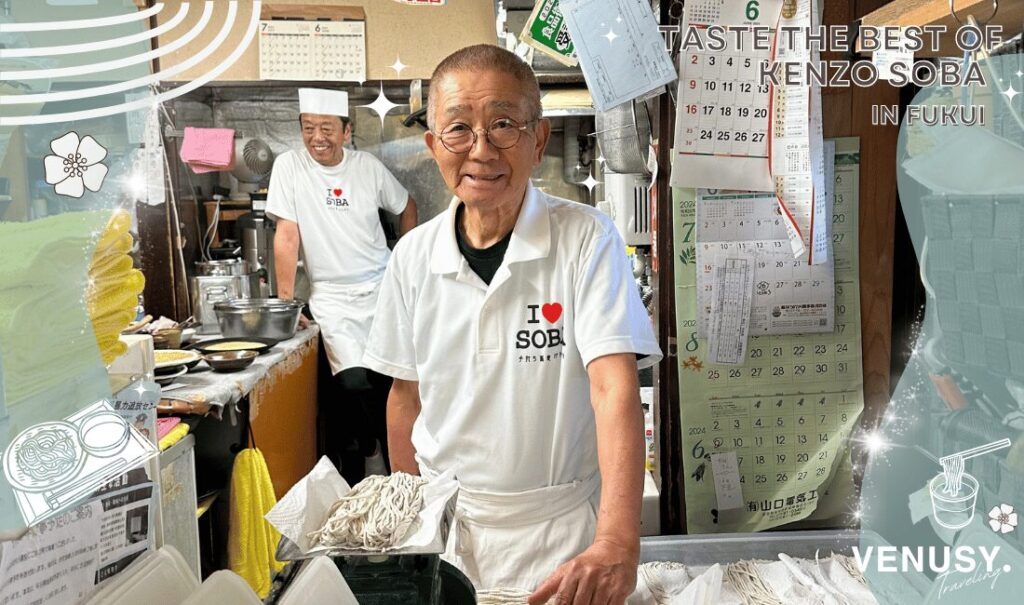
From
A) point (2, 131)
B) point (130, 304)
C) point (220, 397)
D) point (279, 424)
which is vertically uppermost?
point (2, 131)

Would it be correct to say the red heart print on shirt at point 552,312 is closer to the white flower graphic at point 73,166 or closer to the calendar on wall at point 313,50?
the white flower graphic at point 73,166

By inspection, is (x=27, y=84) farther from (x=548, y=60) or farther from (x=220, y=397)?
(x=548, y=60)

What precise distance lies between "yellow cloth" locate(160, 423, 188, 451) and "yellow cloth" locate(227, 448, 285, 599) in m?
0.38

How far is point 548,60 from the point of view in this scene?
110 inches

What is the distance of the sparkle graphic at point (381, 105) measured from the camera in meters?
3.17

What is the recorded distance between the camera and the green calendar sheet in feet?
5.88

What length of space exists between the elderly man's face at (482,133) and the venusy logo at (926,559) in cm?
82

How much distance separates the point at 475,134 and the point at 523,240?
0.19 meters

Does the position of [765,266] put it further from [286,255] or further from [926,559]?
[286,255]

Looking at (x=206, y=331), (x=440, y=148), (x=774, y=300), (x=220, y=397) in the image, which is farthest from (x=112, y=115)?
(x=206, y=331)

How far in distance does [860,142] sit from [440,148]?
3.83ft

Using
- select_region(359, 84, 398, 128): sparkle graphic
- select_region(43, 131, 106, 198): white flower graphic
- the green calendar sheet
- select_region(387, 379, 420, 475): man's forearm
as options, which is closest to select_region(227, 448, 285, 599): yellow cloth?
select_region(387, 379, 420, 475): man's forearm

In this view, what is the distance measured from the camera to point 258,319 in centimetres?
248

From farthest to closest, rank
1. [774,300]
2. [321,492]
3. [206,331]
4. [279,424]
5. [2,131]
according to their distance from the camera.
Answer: [206,331]
[279,424]
[774,300]
[321,492]
[2,131]
